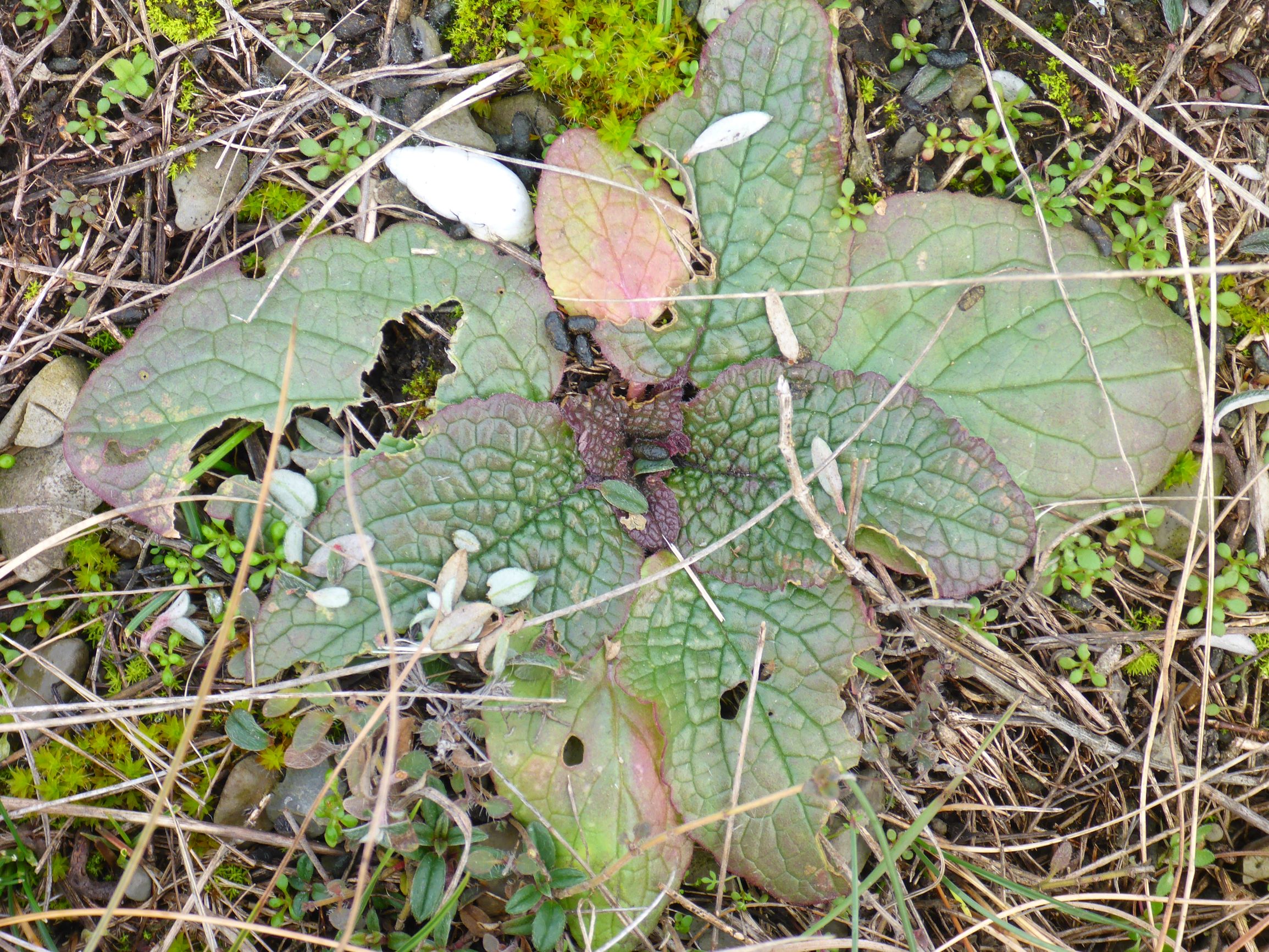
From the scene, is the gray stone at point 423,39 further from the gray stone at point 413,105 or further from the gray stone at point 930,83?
the gray stone at point 930,83

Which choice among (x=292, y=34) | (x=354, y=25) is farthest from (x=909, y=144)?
(x=292, y=34)

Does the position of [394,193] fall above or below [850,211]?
below

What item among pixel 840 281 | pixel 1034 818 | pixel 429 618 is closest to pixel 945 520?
pixel 840 281

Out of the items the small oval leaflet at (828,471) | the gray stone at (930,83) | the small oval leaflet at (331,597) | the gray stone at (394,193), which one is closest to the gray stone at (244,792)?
the small oval leaflet at (331,597)

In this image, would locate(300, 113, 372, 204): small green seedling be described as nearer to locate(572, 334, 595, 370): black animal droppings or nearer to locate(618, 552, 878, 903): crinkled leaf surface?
locate(572, 334, 595, 370): black animal droppings

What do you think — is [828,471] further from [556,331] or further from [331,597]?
[331,597]

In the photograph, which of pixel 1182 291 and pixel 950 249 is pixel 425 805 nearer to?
pixel 950 249
